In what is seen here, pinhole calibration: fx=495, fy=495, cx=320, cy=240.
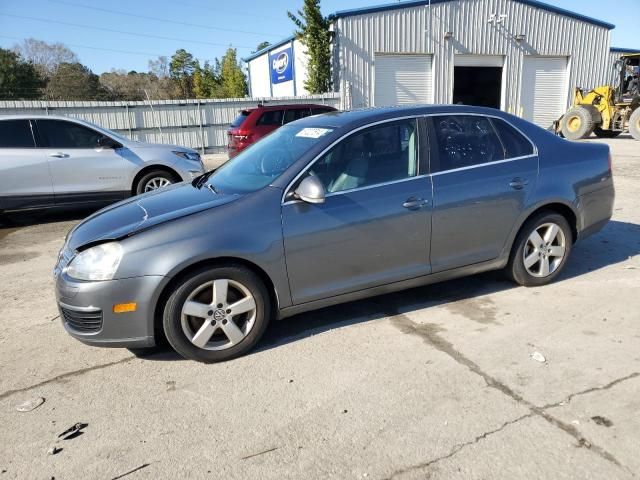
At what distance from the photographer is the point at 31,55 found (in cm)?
5781

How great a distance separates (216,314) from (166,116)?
17.4 m

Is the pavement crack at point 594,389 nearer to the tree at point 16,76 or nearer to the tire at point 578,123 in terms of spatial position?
the tire at point 578,123

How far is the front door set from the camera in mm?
3395

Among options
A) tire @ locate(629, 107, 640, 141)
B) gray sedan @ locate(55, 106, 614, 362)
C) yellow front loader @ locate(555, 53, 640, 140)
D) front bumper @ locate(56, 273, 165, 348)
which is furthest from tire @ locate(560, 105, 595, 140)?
front bumper @ locate(56, 273, 165, 348)

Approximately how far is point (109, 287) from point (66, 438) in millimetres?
864

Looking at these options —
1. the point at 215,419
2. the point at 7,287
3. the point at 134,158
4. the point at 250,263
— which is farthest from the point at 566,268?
the point at 134,158

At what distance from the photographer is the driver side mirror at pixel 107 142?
25.4 feet

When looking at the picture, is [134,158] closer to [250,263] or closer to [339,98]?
[250,263]

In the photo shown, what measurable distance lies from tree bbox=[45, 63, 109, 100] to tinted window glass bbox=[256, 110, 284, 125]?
139ft

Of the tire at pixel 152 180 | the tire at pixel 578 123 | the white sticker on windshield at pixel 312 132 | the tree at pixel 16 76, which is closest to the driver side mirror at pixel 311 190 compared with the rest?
the white sticker on windshield at pixel 312 132

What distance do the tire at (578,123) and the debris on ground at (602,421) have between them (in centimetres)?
1960

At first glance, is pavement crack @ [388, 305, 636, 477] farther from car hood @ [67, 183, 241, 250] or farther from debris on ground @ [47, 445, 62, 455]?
debris on ground @ [47, 445, 62, 455]

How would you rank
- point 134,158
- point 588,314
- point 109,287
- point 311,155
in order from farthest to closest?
1. point 134,158
2. point 588,314
3. point 311,155
4. point 109,287

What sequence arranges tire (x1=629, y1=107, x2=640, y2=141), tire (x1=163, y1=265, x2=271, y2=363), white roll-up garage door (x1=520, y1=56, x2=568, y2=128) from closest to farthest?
tire (x1=163, y1=265, x2=271, y2=363)
tire (x1=629, y1=107, x2=640, y2=141)
white roll-up garage door (x1=520, y1=56, x2=568, y2=128)
